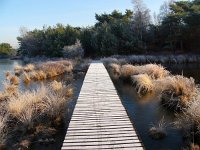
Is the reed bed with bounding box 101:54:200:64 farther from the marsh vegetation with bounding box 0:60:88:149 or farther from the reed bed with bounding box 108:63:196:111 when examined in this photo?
the marsh vegetation with bounding box 0:60:88:149

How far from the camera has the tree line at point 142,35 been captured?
29.1 metres

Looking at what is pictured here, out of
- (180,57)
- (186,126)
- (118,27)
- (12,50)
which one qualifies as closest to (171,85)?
(186,126)

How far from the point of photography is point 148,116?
31.8 ft

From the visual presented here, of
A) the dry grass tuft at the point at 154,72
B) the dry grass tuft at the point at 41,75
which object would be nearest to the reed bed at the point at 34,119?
the dry grass tuft at the point at 154,72

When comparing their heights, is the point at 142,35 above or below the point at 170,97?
above

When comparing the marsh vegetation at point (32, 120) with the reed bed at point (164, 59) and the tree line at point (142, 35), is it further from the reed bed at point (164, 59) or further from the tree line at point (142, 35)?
the tree line at point (142, 35)

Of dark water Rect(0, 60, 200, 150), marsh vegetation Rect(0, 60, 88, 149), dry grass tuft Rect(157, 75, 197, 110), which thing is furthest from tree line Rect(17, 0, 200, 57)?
marsh vegetation Rect(0, 60, 88, 149)

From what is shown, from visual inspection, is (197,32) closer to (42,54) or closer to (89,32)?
(89,32)

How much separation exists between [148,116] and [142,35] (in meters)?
24.2

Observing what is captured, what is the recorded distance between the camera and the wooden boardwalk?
6.20m

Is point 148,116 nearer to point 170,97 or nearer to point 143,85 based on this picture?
point 170,97

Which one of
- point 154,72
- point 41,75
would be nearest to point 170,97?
point 154,72

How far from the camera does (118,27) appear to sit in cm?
3275

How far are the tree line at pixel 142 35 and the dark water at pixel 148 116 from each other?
16.6m
